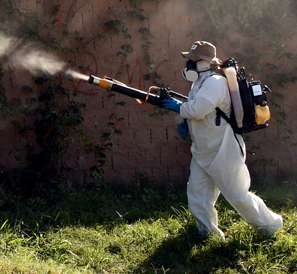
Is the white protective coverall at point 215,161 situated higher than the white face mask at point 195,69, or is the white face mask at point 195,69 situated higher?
the white face mask at point 195,69

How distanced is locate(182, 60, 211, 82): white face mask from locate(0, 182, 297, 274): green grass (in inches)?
56.6

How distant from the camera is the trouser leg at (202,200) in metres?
3.78

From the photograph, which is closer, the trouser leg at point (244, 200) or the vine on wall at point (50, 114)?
the trouser leg at point (244, 200)

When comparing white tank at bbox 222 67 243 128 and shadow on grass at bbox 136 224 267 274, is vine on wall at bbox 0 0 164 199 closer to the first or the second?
shadow on grass at bbox 136 224 267 274

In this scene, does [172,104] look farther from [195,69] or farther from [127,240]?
[127,240]

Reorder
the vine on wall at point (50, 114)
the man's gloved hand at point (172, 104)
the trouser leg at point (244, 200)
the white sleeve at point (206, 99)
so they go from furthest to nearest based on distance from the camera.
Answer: the vine on wall at point (50, 114)
the man's gloved hand at point (172, 104)
the trouser leg at point (244, 200)
the white sleeve at point (206, 99)

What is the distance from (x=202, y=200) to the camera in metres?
3.78

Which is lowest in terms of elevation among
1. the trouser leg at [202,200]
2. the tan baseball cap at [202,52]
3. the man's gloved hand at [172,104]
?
the trouser leg at [202,200]

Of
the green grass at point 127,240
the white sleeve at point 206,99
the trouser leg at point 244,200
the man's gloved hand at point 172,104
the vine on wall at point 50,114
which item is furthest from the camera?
the vine on wall at point 50,114

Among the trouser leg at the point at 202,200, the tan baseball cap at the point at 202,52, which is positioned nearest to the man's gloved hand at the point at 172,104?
the tan baseball cap at the point at 202,52

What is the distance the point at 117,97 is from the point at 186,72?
5.93 feet

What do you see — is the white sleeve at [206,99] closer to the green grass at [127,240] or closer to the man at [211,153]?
the man at [211,153]

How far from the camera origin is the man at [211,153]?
3566mm

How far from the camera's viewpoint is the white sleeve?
3.50 m
